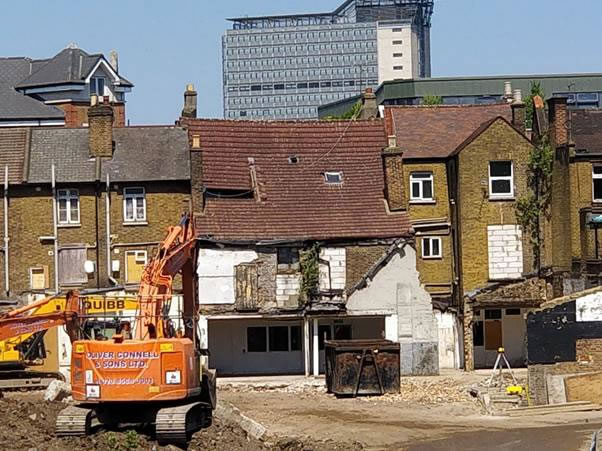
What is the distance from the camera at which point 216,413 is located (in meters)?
33.2

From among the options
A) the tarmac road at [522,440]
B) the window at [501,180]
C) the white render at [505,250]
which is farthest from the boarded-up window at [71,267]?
the tarmac road at [522,440]

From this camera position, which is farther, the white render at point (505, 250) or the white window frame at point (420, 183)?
the white window frame at point (420, 183)

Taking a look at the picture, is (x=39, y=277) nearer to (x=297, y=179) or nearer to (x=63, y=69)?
(x=297, y=179)

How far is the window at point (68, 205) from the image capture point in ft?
174

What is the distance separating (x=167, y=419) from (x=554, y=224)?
2960cm

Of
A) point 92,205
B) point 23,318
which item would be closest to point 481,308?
point 92,205

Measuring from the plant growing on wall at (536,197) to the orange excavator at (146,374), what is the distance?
26575mm

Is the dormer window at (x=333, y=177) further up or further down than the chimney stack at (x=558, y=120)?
further down

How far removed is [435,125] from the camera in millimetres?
57469

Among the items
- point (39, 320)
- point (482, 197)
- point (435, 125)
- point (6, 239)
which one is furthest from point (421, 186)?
point (39, 320)

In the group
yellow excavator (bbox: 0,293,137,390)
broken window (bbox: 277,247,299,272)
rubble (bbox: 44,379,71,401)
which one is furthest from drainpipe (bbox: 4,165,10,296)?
rubble (bbox: 44,379,71,401)

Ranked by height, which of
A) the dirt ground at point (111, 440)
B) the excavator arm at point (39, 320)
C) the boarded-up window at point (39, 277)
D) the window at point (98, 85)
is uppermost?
the window at point (98, 85)

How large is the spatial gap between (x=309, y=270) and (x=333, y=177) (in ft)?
17.1

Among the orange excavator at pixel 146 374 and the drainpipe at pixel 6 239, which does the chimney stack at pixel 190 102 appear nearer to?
the drainpipe at pixel 6 239
